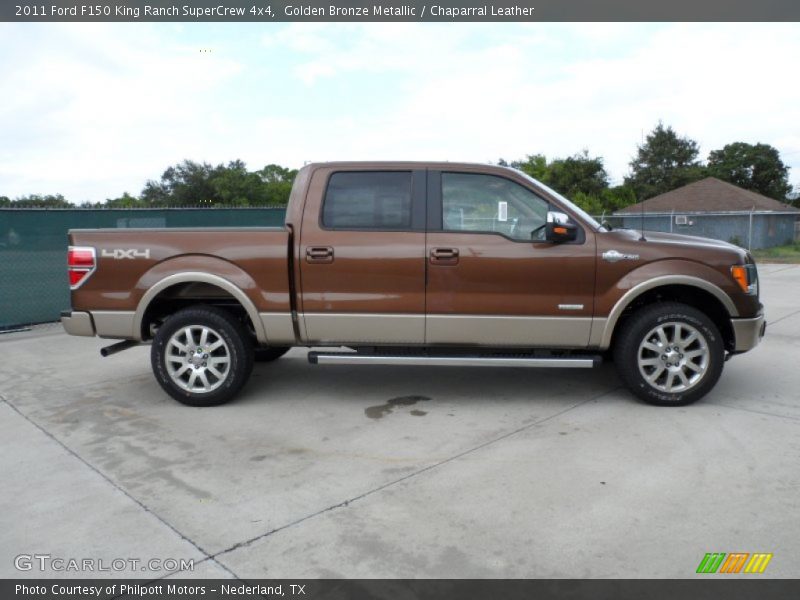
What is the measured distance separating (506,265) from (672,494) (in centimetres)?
214

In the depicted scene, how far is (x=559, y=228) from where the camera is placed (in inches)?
194

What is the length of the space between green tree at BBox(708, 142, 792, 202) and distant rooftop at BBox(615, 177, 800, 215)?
91.6 ft

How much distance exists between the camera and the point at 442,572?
285 centimetres

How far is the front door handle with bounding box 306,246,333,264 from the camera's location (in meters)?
5.14

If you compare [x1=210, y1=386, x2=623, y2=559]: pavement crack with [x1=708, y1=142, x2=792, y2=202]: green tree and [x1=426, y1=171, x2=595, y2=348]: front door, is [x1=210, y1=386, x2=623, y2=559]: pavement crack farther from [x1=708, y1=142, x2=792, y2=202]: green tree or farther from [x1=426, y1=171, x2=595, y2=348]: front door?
[x1=708, y1=142, x2=792, y2=202]: green tree

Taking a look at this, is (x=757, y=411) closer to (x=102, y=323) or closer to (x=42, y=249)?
(x=102, y=323)

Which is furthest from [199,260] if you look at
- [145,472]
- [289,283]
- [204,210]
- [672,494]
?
[204,210]

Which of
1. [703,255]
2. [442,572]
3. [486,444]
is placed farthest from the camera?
[703,255]

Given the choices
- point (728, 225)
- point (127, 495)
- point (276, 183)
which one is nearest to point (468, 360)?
point (127, 495)

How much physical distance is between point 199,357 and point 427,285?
1991mm

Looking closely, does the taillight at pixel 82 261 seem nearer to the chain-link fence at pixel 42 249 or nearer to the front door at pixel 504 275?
the front door at pixel 504 275

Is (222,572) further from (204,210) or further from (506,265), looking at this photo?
(204,210)
